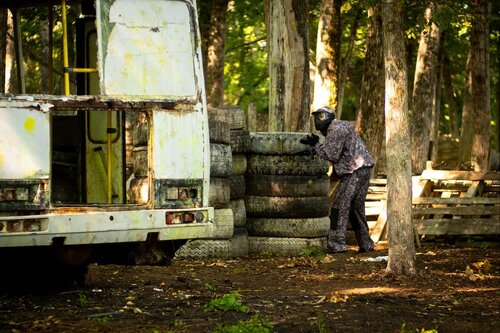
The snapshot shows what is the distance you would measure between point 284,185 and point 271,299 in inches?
175

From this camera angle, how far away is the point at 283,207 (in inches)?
567

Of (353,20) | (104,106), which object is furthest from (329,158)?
(353,20)

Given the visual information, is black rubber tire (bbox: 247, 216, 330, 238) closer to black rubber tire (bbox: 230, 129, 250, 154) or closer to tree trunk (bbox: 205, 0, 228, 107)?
black rubber tire (bbox: 230, 129, 250, 154)

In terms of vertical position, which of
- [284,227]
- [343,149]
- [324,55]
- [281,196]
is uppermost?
[324,55]

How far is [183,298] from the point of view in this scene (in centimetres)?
995

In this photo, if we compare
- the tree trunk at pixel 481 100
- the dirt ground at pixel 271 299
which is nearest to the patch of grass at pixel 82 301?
the dirt ground at pixel 271 299

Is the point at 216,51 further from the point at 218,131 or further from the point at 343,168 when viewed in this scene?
the point at 218,131

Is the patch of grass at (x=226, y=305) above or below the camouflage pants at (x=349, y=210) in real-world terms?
below

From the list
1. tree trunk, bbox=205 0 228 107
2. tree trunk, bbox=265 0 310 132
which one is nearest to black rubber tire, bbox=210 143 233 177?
tree trunk, bbox=265 0 310 132

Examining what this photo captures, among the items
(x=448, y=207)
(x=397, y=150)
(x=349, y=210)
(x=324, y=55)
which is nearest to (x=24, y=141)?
(x=397, y=150)

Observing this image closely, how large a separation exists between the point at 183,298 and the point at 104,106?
180cm

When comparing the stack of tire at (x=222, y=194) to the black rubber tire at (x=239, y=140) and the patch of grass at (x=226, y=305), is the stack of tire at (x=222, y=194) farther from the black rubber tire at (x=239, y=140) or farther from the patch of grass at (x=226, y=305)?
the patch of grass at (x=226, y=305)

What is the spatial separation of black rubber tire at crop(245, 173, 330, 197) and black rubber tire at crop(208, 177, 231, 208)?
928 mm

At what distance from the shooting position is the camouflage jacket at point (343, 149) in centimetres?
1409
